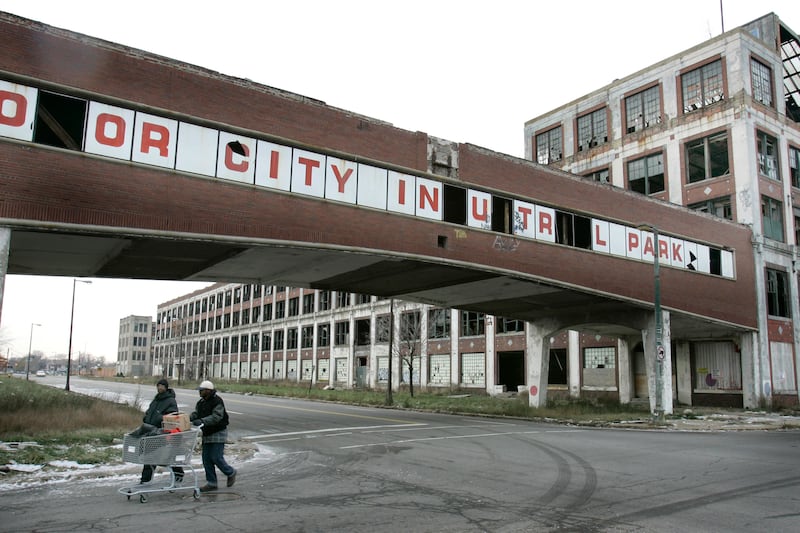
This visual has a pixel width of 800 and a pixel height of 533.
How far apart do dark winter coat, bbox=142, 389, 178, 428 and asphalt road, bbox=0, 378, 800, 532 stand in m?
1.22

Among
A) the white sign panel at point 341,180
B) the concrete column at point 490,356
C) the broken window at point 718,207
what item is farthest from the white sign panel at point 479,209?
the concrete column at point 490,356

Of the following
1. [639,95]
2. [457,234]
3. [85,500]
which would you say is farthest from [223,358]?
[85,500]

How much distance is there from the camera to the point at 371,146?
2175 centimetres

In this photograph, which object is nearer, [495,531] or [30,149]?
[495,531]

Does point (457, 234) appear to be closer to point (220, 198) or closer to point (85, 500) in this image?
point (220, 198)

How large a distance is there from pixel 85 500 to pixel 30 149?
9.61 meters

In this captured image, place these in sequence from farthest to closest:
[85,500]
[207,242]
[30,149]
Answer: [207,242] < [30,149] < [85,500]

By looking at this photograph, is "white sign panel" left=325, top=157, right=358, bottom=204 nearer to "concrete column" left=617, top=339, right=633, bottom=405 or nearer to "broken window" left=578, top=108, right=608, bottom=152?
"concrete column" left=617, top=339, right=633, bottom=405

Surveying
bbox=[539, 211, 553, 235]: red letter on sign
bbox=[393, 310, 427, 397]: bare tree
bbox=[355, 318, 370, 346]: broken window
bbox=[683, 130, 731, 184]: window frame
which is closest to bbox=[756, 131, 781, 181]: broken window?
bbox=[683, 130, 731, 184]: window frame

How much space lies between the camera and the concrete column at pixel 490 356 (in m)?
45.6

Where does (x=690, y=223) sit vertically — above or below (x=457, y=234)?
above

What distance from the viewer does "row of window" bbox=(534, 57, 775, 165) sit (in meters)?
36.8

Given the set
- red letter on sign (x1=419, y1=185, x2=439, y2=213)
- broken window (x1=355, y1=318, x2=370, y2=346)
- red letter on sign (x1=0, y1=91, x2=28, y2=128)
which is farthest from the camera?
broken window (x1=355, y1=318, x2=370, y2=346)

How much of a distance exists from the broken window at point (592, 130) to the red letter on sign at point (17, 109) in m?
36.2
